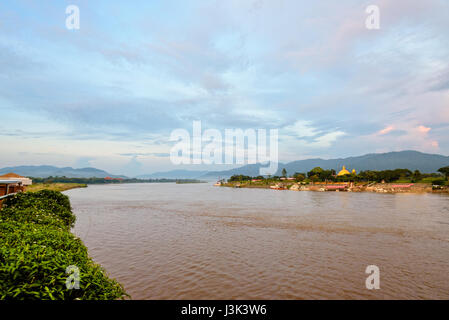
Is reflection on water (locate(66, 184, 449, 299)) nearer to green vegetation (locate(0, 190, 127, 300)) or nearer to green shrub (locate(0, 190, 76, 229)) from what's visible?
green shrub (locate(0, 190, 76, 229))

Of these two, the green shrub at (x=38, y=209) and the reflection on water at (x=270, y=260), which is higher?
the green shrub at (x=38, y=209)

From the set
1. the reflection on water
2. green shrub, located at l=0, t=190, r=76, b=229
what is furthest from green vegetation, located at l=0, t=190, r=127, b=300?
the reflection on water

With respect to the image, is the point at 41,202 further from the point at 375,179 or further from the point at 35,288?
the point at 375,179

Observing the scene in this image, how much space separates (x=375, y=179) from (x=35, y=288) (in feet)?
443

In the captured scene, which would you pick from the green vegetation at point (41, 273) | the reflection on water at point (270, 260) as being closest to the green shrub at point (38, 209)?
the reflection on water at point (270, 260)

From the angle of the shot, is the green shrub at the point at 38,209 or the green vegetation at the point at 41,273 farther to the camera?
the green shrub at the point at 38,209

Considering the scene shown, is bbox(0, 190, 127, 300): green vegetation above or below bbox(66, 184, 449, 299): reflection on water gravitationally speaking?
above

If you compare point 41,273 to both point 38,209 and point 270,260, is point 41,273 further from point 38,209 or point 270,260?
point 270,260

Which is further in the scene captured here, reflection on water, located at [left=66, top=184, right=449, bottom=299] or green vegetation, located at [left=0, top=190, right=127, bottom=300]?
reflection on water, located at [left=66, top=184, right=449, bottom=299]

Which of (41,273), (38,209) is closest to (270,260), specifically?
(41,273)

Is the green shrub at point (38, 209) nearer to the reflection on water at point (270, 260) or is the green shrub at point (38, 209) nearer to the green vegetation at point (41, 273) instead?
the reflection on water at point (270, 260)

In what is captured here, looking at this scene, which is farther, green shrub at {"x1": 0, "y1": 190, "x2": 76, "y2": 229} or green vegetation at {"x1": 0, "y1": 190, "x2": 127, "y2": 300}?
green shrub at {"x1": 0, "y1": 190, "x2": 76, "y2": 229}
